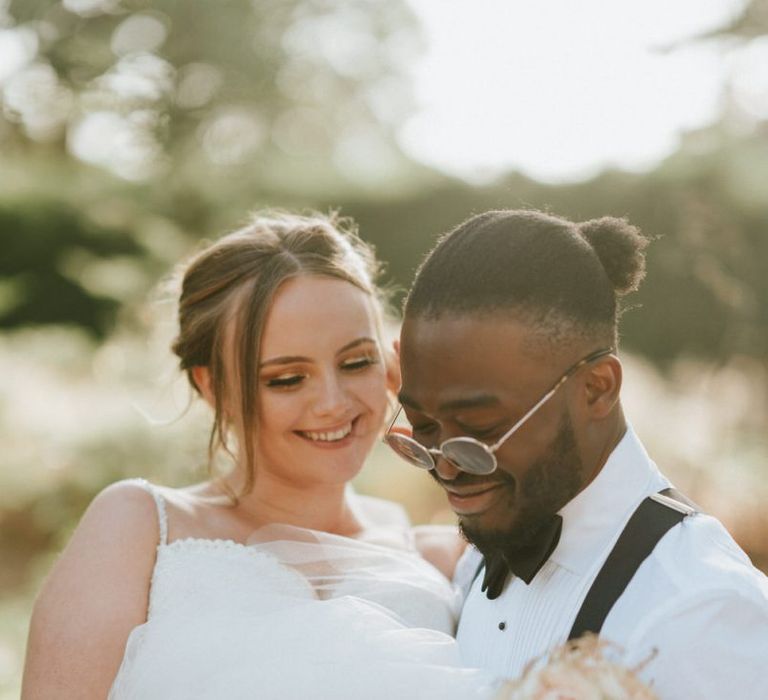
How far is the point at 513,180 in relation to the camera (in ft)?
35.4

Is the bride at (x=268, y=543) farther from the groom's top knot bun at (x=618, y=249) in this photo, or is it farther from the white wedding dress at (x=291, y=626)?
the groom's top knot bun at (x=618, y=249)

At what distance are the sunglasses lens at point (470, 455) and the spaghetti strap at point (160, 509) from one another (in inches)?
50.9

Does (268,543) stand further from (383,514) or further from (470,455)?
(470,455)

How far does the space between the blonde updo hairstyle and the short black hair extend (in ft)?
3.47

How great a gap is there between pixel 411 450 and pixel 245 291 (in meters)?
1.27

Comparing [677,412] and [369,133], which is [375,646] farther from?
[369,133]

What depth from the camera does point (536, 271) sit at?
2.00 meters

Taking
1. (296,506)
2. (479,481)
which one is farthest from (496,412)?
(296,506)

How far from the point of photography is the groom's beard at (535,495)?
1957mm

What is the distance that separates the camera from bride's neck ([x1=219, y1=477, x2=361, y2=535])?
3.25m

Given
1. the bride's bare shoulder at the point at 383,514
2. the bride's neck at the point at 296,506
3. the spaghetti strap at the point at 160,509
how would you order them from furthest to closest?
the bride's bare shoulder at the point at 383,514, the bride's neck at the point at 296,506, the spaghetti strap at the point at 160,509

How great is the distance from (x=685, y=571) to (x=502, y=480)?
41 cm

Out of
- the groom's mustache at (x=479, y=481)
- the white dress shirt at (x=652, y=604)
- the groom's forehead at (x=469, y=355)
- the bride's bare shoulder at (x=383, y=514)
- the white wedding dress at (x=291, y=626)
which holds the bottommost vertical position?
the white wedding dress at (x=291, y=626)

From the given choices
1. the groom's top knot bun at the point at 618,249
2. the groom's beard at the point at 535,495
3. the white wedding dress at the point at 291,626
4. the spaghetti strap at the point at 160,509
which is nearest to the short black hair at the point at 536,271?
the groom's top knot bun at the point at 618,249
